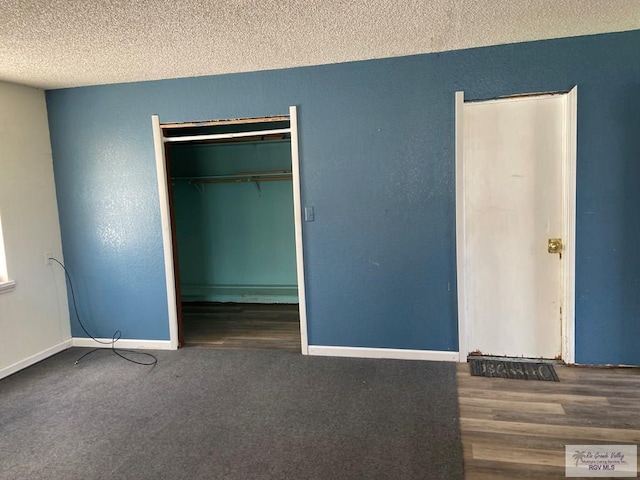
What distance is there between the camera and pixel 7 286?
329 cm

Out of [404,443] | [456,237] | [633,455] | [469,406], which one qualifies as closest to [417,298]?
[456,237]

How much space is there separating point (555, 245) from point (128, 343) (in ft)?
12.3

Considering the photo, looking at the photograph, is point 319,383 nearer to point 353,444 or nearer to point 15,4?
point 353,444

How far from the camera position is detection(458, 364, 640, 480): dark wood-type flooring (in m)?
2.01

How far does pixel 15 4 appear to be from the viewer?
6.86 ft

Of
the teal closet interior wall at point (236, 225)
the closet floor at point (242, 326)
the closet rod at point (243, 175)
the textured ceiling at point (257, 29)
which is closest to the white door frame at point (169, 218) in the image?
the closet floor at point (242, 326)

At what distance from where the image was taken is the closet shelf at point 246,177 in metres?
4.95

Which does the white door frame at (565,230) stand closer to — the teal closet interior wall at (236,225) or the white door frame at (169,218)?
the white door frame at (169,218)

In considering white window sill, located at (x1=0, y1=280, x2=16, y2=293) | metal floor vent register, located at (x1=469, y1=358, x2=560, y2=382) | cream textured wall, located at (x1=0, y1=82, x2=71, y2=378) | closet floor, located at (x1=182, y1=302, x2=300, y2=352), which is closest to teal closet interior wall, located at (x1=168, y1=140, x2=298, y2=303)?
closet floor, located at (x1=182, y1=302, x2=300, y2=352)

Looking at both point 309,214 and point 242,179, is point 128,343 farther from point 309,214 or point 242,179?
point 242,179

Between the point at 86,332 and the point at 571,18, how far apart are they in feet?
15.2

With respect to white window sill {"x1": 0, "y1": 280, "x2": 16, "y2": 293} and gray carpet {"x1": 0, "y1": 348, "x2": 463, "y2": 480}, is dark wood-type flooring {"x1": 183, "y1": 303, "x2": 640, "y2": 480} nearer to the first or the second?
gray carpet {"x1": 0, "y1": 348, "x2": 463, "y2": 480}

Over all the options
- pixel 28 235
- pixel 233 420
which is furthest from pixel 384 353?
pixel 28 235

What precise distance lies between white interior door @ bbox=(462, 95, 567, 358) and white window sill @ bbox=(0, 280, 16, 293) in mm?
3675
